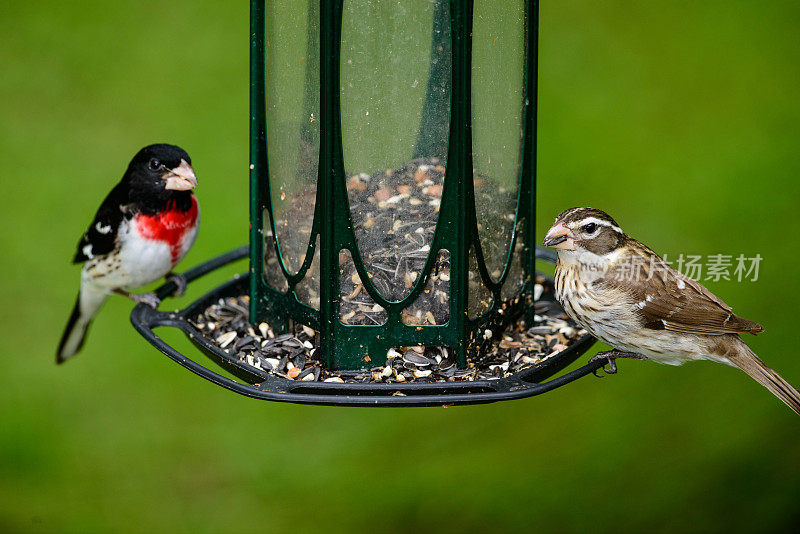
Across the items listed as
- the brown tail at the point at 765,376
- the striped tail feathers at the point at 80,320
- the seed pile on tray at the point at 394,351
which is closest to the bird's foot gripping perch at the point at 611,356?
the seed pile on tray at the point at 394,351

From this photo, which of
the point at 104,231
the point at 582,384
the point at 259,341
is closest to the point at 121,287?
the point at 104,231

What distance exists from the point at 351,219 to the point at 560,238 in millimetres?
1026

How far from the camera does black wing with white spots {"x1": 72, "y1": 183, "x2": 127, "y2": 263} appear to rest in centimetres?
572

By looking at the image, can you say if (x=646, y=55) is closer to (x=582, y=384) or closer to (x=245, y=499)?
(x=582, y=384)

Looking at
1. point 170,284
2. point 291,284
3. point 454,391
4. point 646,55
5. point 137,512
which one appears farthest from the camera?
point 646,55

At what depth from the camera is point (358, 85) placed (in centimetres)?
427

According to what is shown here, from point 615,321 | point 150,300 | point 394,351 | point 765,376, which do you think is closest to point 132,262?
point 150,300

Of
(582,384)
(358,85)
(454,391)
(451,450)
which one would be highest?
(358,85)

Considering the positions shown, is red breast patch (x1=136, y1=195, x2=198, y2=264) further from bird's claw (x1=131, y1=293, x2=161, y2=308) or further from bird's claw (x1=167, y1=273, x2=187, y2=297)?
bird's claw (x1=131, y1=293, x2=161, y2=308)

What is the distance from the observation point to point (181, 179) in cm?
538

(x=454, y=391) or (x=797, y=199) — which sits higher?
(x=797, y=199)

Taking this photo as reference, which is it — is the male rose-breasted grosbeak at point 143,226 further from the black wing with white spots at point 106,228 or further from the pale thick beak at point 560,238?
the pale thick beak at point 560,238

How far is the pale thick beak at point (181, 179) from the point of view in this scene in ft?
17.6

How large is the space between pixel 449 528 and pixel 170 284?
104 inches
